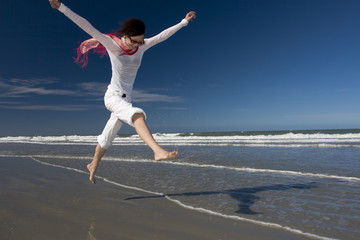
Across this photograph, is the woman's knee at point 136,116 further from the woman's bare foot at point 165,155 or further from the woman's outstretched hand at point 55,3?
the woman's outstretched hand at point 55,3

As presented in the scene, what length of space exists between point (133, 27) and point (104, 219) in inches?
102

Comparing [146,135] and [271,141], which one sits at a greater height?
[146,135]

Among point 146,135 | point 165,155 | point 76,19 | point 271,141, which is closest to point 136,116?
point 146,135

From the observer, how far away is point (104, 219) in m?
3.48

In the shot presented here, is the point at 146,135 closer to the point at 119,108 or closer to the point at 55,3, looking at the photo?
the point at 119,108

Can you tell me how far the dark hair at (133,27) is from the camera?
9.15 feet

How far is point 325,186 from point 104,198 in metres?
4.65

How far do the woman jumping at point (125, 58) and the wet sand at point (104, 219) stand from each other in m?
1.14

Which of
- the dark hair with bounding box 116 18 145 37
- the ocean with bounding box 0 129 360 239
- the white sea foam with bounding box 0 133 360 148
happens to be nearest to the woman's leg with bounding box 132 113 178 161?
the dark hair with bounding box 116 18 145 37

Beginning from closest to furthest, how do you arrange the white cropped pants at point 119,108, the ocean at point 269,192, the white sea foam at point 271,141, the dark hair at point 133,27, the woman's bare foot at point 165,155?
the woman's bare foot at point 165,155
the dark hair at point 133,27
the white cropped pants at point 119,108
the ocean at point 269,192
the white sea foam at point 271,141

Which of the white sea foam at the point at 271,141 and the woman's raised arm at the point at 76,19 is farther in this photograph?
the white sea foam at the point at 271,141

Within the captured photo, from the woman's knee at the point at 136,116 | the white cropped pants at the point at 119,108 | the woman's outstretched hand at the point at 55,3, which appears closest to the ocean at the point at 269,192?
the white cropped pants at the point at 119,108

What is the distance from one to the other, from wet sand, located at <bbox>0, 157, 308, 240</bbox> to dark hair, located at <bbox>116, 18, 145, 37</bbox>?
234 cm

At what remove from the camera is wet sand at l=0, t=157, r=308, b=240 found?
2955 millimetres
